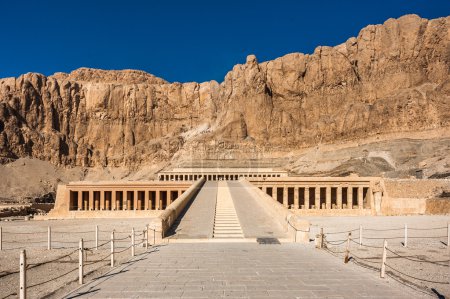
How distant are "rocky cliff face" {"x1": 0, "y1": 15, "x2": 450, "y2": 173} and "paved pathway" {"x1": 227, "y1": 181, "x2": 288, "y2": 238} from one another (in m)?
75.1

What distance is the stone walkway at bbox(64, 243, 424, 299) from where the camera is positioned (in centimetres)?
759

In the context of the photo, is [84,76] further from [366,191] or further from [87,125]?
[366,191]

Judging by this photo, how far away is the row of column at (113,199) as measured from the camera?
148 ft

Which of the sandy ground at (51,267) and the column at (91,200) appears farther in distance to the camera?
the column at (91,200)

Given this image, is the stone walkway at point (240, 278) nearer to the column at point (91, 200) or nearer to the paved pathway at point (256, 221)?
the paved pathway at point (256, 221)

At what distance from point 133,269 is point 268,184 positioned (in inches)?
1470

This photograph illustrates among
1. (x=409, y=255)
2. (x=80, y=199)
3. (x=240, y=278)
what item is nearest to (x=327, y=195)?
(x=80, y=199)

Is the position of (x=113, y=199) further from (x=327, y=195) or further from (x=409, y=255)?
(x=409, y=255)

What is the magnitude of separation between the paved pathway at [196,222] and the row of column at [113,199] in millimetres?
21404

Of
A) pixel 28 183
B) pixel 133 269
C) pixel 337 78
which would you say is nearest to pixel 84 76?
pixel 28 183

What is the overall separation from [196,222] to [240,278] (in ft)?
31.9

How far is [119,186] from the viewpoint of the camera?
4591cm

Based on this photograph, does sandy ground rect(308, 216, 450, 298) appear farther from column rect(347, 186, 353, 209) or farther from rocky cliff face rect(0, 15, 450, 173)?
rocky cliff face rect(0, 15, 450, 173)

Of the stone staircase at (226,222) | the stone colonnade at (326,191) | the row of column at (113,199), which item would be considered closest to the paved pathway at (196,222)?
the stone staircase at (226,222)
